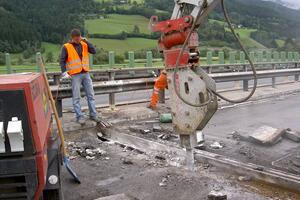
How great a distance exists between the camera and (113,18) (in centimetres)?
4059

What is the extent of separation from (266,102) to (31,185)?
9705 mm

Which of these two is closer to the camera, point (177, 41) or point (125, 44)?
point (177, 41)

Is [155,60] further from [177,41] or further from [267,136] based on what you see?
[177,41]

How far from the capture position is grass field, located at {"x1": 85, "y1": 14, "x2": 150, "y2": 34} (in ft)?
119

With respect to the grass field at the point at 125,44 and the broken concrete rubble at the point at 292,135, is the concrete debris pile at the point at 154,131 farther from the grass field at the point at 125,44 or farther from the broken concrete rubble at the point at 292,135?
the grass field at the point at 125,44

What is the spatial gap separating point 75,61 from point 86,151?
2.53m

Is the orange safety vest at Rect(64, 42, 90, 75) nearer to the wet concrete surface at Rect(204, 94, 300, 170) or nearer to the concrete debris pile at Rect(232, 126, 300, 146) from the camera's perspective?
the wet concrete surface at Rect(204, 94, 300, 170)

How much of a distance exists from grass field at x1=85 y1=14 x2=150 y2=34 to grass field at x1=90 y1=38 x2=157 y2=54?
917 millimetres

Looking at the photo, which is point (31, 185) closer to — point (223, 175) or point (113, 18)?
point (223, 175)

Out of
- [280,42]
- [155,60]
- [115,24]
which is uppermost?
[115,24]

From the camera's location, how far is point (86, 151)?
23.5ft

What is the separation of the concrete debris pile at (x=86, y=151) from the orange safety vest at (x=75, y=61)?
1943 millimetres

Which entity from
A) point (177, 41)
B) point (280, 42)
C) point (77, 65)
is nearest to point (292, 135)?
point (177, 41)

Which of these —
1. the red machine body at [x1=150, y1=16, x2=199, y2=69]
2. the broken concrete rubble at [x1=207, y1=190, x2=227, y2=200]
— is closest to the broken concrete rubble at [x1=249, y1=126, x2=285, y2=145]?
the broken concrete rubble at [x1=207, y1=190, x2=227, y2=200]
